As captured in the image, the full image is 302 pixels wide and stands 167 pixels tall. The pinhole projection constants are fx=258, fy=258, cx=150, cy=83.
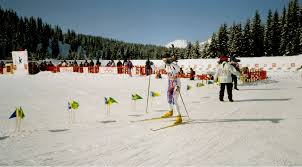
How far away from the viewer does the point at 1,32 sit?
384 ft

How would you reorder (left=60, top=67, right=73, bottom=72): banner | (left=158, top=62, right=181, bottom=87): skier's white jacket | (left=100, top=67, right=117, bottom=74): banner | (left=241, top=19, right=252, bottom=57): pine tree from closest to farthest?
1. (left=158, top=62, right=181, bottom=87): skier's white jacket
2. (left=100, top=67, right=117, bottom=74): banner
3. (left=60, top=67, right=73, bottom=72): banner
4. (left=241, top=19, right=252, bottom=57): pine tree

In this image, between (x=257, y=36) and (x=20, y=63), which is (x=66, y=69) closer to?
(x=20, y=63)

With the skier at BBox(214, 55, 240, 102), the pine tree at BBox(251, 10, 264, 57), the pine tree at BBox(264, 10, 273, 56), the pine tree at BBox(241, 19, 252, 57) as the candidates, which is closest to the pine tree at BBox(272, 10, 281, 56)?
the pine tree at BBox(264, 10, 273, 56)

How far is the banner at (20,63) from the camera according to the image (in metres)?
33.6

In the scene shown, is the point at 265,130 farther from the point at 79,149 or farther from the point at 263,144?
the point at 79,149

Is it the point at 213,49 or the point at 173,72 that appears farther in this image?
the point at 213,49

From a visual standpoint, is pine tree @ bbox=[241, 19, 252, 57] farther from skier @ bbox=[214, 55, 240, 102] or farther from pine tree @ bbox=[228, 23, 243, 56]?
skier @ bbox=[214, 55, 240, 102]

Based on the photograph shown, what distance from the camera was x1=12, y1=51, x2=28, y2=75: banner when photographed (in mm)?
33559

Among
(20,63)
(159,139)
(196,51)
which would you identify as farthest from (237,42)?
(159,139)

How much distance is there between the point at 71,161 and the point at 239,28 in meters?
65.4

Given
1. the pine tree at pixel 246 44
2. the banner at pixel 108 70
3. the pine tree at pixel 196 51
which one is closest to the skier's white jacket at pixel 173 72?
the banner at pixel 108 70

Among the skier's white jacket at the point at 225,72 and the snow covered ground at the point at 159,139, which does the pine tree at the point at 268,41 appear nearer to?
the skier's white jacket at the point at 225,72

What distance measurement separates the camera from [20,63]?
112 feet

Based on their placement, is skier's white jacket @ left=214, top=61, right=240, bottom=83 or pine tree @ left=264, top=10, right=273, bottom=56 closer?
skier's white jacket @ left=214, top=61, right=240, bottom=83
